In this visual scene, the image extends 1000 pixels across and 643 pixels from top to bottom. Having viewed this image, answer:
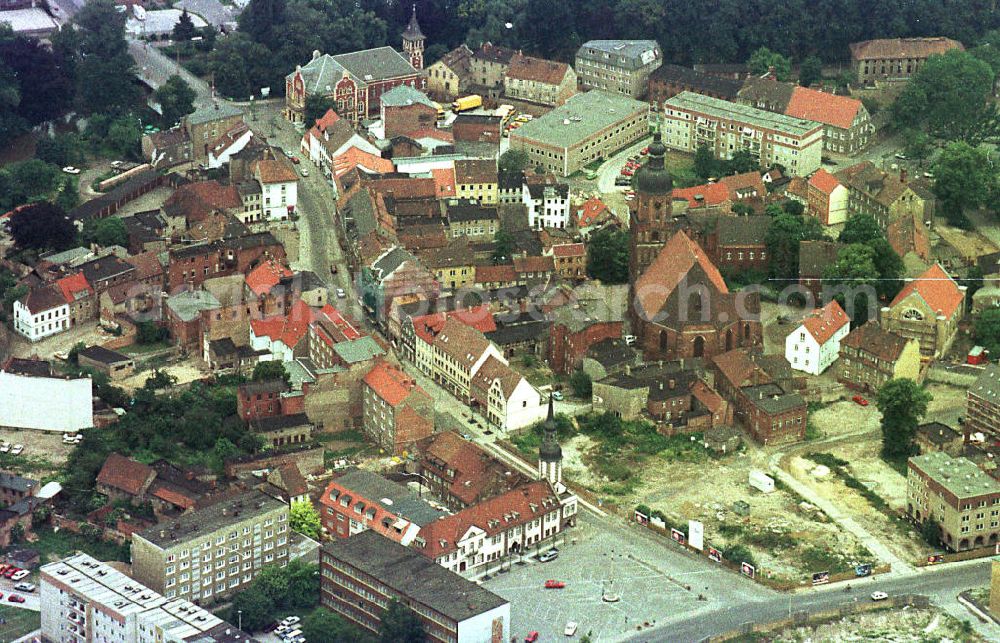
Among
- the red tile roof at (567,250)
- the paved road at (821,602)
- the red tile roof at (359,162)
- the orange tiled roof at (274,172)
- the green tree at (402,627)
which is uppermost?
the orange tiled roof at (274,172)

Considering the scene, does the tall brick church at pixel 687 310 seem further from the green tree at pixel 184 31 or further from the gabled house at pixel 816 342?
the green tree at pixel 184 31

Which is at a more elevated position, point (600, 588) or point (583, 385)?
point (583, 385)

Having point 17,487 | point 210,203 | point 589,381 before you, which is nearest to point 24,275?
point 210,203

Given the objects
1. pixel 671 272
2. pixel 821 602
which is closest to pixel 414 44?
pixel 671 272

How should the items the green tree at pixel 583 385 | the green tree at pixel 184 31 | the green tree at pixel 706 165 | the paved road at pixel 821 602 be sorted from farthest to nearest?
the green tree at pixel 184 31, the green tree at pixel 706 165, the green tree at pixel 583 385, the paved road at pixel 821 602

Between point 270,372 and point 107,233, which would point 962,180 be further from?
point 107,233

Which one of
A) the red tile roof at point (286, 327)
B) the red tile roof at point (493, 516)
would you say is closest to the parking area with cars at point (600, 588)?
the red tile roof at point (493, 516)
